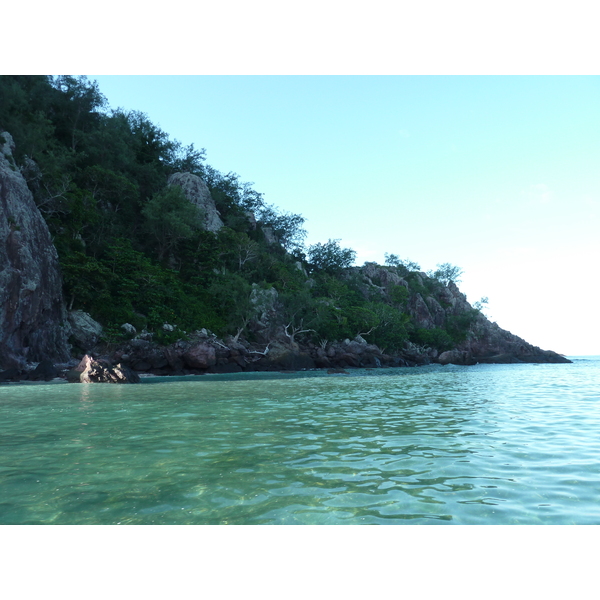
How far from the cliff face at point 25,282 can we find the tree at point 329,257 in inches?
2239

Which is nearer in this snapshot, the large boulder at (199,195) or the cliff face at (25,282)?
the cliff face at (25,282)

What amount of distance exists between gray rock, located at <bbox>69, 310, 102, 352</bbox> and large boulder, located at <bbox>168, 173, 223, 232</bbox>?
27.8 m

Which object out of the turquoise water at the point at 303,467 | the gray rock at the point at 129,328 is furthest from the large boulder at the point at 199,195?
the turquoise water at the point at 303,467

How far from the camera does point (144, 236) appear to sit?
56.1m

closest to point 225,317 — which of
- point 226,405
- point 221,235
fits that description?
point 221,235

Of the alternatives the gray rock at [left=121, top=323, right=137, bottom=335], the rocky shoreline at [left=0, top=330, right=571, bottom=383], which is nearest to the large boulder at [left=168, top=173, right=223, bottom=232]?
the rocky shoreline at [left=0, top=330, right=571, bottom=383]

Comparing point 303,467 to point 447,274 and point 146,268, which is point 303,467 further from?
point 447,274

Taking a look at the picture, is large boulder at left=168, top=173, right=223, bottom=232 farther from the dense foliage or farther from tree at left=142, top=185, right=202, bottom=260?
tree at left=142, top=185, right=202, bottom=260

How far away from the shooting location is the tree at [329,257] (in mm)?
85875

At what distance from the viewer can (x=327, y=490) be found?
5.21 m

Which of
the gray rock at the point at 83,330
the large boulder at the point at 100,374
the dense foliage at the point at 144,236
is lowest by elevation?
the large boulder at the point at 100,374

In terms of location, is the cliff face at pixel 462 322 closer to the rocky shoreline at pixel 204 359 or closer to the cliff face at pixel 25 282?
the rocky shoreline at pixel 204 359

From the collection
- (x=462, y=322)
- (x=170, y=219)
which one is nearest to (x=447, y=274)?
(x=462, y=322)

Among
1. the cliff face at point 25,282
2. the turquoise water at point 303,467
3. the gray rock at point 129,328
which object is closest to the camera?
the turquoise water at point 303,467
